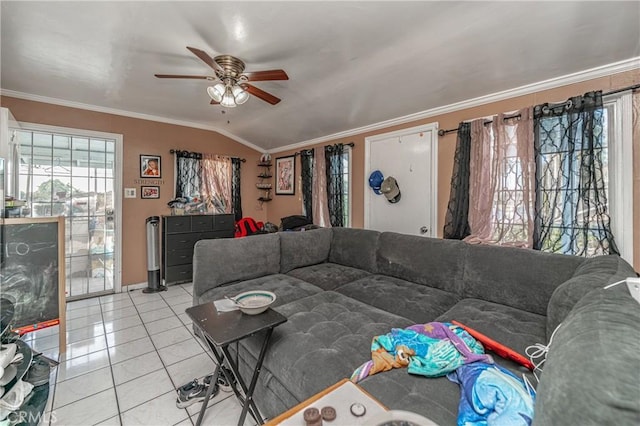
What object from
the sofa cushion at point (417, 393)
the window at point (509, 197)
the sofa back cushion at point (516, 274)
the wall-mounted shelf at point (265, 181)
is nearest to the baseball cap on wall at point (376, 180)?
the window at point (509, 197)

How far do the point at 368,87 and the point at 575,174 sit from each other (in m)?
1.95

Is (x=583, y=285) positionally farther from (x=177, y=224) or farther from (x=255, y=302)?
(x=177, y=224)

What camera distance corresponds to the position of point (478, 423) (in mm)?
851

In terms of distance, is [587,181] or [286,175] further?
[286,175]

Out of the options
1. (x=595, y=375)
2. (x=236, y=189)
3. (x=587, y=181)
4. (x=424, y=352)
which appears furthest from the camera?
Answer: (x=236, y=189)

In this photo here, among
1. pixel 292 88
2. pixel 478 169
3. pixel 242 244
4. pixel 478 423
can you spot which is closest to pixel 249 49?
pixel 292 88

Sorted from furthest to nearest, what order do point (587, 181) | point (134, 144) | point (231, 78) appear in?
point (134, 144), point (231, 78), point (587, 181)

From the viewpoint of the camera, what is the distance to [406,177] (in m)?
3.28

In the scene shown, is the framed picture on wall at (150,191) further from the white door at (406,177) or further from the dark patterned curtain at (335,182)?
the white door at (406,177)

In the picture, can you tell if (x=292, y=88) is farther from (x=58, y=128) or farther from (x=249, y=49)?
(x=58, y=128)

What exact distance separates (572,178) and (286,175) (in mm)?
3876

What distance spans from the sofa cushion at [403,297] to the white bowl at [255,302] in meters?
0.93

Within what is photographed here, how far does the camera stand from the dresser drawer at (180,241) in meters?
3.81

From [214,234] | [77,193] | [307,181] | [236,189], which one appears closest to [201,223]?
[214,234]
